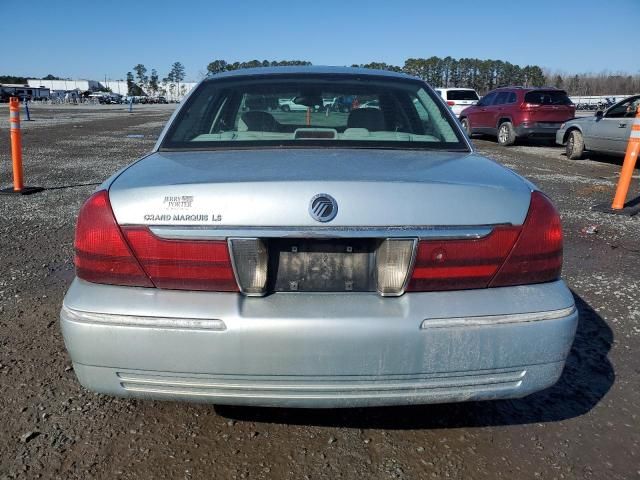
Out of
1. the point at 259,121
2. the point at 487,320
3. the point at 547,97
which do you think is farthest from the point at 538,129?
the point at 487,320

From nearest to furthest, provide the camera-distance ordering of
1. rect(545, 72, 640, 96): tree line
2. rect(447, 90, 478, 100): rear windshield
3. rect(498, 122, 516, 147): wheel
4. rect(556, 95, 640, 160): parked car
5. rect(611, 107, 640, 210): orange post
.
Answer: rect(611, 107, 640, 210): orange post < rect(556, 95, 640, 160): parked car < rect(498, 122, 516, 147): wheel < rect(447, 90, 478, 100): rear windshield < rect(545, 72, 640, 96): tree line

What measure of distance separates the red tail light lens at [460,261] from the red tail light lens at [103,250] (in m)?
0.96

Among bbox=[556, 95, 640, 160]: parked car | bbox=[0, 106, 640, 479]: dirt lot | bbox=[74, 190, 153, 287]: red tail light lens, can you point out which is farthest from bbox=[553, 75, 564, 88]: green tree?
bbox=[74, 190, 153, 287]: red tail light lens

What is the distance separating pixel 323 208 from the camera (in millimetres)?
1757

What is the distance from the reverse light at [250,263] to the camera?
5.87 feet

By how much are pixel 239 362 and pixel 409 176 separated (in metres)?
0.87

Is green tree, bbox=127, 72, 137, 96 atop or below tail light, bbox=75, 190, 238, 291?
below

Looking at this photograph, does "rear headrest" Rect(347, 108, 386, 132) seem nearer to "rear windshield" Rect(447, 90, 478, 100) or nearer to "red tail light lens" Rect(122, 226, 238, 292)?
"red tail light lens" Rect(122, 226, 238, 292)

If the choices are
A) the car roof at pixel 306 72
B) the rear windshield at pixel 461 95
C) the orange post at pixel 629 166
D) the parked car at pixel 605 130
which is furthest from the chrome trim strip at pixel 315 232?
the rear windshield at pixel 461 95

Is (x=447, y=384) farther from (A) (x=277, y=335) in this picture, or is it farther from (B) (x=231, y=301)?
(B) (x=231, y=301)

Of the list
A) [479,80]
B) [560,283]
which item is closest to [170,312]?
[560,283]

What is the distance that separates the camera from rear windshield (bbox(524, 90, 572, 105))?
1426 centimetres

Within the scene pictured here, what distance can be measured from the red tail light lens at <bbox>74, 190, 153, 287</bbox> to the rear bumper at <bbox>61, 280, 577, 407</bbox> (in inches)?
1.8

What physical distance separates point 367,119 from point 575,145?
10.5 meters
